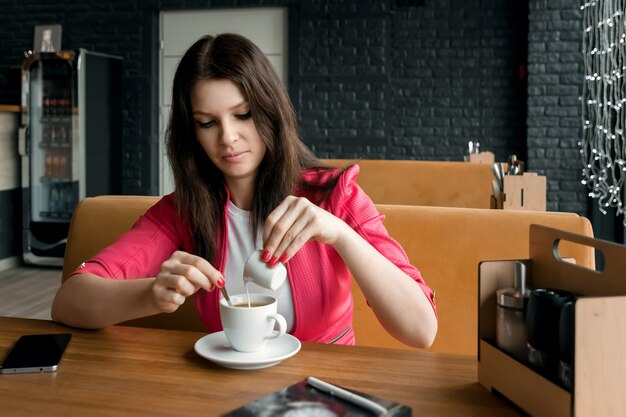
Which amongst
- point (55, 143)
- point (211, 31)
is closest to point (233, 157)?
point (55, 143)

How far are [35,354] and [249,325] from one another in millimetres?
336

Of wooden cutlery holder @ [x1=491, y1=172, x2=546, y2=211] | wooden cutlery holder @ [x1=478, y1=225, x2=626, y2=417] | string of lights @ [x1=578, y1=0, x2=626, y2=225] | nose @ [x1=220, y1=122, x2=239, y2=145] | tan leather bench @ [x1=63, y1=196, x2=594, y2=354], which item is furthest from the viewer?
string of lights @ [x1=578, y1=0, x2=626, y2=225]

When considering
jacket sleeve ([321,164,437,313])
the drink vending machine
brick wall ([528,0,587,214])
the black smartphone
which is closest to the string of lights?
brick wall ([528,0,587,214])

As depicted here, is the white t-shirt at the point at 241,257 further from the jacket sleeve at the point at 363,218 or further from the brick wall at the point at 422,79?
the brick wall at the point at 422,79

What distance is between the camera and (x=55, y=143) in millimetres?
5852

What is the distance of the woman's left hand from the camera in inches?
40.3

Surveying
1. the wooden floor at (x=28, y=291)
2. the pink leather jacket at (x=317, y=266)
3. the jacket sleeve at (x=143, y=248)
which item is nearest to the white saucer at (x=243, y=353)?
the pink leather jacket at (x=317, y=266)

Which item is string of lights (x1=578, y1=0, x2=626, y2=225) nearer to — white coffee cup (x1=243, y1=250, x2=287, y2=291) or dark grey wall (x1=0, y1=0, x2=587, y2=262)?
dark grey wall (x1=0, y1=0, x2=587, y2=262)

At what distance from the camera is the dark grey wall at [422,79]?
560cm

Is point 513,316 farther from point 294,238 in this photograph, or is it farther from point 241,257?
point 241,257

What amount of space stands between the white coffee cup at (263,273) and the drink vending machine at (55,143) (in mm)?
5040

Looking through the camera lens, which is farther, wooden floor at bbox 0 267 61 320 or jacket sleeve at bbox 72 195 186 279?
wooden floor at bbox 0 267 61 320

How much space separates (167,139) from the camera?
1.54 m

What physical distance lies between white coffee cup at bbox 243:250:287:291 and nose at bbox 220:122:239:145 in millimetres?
364
